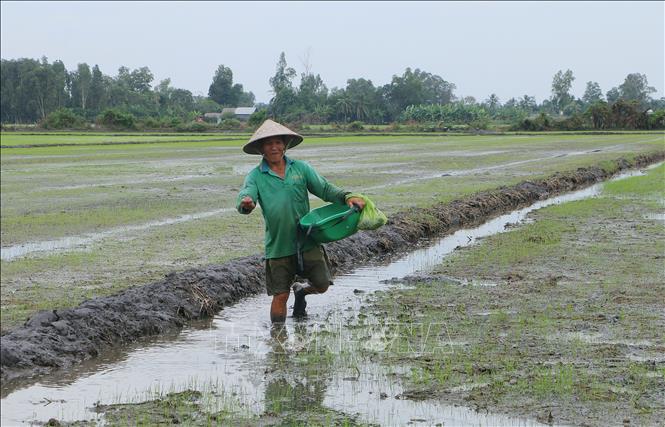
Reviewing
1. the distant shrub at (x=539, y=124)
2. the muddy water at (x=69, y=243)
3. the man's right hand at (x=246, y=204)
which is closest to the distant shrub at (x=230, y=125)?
the distant shrub at (x=539, y=124)

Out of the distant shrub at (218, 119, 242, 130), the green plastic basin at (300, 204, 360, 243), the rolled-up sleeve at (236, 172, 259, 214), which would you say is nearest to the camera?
the rolled-up sleeve at (236, 172, 259, 214)

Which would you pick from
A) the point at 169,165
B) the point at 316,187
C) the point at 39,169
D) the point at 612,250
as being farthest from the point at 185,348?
the point at 169,165

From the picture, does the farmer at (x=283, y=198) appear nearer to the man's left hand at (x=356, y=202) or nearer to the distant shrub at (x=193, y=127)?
the man's left hand at (x=356, y=202)

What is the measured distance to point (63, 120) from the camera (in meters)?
68.0

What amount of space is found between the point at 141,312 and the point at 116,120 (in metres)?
66.3

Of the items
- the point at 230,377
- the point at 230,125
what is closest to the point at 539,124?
the point at 230,125

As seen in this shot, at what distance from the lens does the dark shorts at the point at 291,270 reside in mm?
7840

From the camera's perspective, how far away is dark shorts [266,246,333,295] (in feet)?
25.7

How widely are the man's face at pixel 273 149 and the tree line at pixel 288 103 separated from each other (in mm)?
44299

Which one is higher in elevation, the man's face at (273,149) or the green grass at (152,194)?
the man's face at (273,149)

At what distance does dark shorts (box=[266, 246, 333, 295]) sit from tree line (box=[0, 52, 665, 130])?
4420cm

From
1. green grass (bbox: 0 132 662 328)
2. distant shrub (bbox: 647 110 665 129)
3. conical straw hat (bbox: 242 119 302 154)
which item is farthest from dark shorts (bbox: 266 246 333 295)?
distant shrub (bbox: 647 110 665 129)

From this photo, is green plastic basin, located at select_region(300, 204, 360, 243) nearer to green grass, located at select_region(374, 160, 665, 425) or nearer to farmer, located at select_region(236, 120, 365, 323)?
farmer, located at select_region(236, 120, 365, 323)

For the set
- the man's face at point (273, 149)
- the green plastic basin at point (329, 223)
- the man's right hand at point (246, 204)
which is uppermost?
the man's face at point (273, 149)
